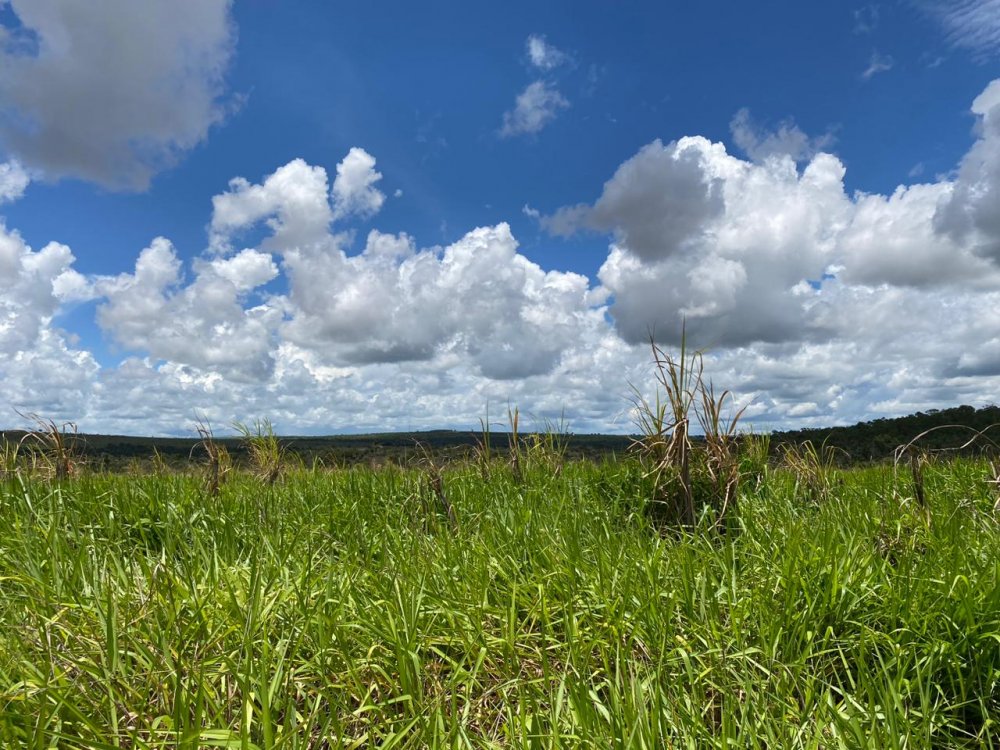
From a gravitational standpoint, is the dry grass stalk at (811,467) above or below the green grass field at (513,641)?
above

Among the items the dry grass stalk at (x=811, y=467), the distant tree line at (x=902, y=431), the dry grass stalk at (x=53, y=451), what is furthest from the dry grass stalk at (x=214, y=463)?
the distant tree line at (x=902, y=431)

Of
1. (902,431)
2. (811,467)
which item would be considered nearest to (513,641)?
(811,467)

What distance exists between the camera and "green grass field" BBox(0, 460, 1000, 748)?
2605mm

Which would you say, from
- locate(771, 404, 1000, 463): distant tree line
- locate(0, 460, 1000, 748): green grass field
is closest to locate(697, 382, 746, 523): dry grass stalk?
locate(0, 460, 1000, 748): green grass field

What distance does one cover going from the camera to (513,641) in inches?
124

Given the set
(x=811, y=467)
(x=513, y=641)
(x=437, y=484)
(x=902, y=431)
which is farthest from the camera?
(x=902, y=431)

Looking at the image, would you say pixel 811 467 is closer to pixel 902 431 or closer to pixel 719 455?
pixel 719 455

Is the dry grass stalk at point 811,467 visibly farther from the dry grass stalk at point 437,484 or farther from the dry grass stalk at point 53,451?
the dry grass stalk at point 53,451

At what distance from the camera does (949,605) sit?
3.28 meters

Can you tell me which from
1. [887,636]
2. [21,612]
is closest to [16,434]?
[21,612]

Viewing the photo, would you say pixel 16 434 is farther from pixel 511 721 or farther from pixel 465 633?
pixel 511 721

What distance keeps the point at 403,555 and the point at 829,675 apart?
93.6 inches

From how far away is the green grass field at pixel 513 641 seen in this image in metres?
2.61

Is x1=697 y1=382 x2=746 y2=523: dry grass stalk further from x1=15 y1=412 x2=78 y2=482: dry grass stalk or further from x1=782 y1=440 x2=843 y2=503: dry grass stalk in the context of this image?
x1=15 y1=412 x2=78 y2=482: dry grass stalk
